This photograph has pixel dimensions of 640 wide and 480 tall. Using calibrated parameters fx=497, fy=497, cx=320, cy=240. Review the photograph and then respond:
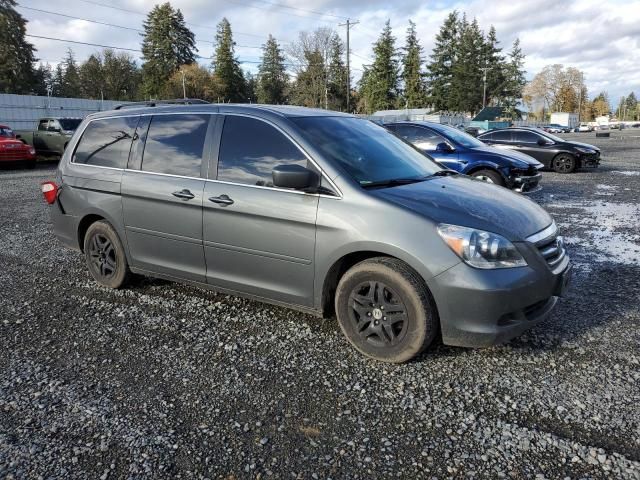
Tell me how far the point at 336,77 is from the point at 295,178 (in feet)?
250

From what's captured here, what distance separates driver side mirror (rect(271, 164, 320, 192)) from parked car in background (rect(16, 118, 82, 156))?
1809 cm

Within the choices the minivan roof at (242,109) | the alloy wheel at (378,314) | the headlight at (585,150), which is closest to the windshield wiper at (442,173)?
the minivan roof at (242,109)

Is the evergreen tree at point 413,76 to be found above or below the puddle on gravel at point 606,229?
above

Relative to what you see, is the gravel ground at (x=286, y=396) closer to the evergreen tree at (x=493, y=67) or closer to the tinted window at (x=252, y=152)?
the tinted window at (x=252, y=152)

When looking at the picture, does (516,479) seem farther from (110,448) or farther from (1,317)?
(1,317)

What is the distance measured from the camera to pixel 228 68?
83625mm

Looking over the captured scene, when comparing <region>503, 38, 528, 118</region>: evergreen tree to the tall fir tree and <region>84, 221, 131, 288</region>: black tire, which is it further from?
<region>84, 221, 131, 288</region>: black tire

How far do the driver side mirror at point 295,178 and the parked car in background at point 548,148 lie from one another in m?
13.5

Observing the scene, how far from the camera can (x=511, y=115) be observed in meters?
89.1

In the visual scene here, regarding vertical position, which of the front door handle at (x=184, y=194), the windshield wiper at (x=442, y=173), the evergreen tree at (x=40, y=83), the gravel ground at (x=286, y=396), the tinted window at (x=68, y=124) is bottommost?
the gravel ground at (x=286, y=396)

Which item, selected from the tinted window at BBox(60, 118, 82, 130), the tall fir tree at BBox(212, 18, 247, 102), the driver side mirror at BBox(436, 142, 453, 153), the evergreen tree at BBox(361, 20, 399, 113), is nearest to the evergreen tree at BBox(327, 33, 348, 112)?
the evergreen tree at BBox(361, 20, 399, 113)

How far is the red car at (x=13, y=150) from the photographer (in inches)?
665

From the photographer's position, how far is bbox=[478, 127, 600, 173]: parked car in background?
15664 millimetres

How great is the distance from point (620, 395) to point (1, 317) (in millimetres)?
4882
